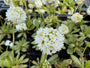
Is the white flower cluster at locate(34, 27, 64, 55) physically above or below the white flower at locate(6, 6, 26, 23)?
below

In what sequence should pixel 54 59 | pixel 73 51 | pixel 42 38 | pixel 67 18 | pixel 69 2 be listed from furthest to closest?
pixel 69 2 < pixel 67 18 < pixel 73 51 < pixel 54 59 < pixel 42 38

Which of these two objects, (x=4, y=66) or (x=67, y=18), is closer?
(x=4, y=66)

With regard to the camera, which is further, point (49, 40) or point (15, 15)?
point (15, 15)

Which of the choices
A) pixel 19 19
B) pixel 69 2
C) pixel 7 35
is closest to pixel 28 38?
pixel 7 35

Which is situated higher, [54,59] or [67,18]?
[67,18]

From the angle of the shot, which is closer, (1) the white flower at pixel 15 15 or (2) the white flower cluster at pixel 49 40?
(2) the white flower cluster at pixel 49 40

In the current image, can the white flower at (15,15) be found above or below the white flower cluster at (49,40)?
above

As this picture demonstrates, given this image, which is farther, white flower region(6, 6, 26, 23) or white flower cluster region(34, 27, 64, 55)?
white flower region(6, 6, 26, 23)

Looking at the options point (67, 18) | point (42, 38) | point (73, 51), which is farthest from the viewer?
point (67, 18)

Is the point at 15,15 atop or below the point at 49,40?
atop

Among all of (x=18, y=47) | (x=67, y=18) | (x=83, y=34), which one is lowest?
(x=18, y=47)

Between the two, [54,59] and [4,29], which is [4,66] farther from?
[4,29]
